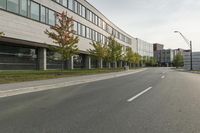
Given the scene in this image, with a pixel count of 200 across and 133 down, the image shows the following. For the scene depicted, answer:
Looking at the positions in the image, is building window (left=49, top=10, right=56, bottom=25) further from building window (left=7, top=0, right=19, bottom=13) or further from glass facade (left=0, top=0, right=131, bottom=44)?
building window (left=7, top=0, right=19, bottom=13)

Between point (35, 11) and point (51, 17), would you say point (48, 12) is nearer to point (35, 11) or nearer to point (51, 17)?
point (51, 17)

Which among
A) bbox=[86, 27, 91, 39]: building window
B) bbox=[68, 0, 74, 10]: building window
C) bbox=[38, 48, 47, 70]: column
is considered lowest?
bbox=[38, 48, 47, 70]: column

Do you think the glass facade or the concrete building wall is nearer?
the glass facade

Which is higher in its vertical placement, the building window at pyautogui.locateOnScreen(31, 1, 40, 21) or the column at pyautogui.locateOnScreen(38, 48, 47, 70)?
the building window at pyautogui.locateOnScreen(31, 1, 40, 21)

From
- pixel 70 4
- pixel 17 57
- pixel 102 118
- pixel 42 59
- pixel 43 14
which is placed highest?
pixel 70 4

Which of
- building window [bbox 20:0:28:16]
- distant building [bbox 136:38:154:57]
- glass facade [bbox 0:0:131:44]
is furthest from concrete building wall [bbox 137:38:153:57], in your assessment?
building window [bbox 20:0:28:16]

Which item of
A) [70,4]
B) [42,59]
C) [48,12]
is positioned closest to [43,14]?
[48,12]

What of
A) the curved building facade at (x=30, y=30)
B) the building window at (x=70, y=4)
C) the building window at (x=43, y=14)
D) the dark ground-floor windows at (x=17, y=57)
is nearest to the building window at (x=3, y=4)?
the curved building facade at (x=30, y=30)

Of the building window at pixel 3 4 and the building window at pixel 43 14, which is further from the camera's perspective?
the building window at pixel 43 14

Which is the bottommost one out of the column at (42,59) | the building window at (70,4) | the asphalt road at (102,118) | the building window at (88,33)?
the asphalt road at (102,118)

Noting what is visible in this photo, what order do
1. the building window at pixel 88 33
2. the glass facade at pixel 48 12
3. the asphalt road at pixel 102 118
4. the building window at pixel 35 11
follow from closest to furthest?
the asphalt road at pixel 102 118 < the glass facade at pixel 48 12 < the building window at pixel 35 11 < the building window at pixel 88 33

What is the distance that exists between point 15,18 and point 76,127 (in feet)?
93.8

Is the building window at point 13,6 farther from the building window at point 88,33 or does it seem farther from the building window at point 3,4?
the building window at point 88,33

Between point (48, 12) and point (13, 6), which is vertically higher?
point (48, 12)
